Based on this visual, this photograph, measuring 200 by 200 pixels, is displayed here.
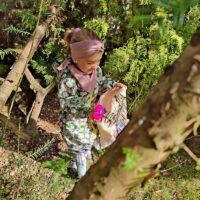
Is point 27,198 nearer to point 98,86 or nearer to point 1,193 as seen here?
point 1,193

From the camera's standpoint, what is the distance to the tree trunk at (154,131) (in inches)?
47.1

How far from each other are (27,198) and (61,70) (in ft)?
2.93

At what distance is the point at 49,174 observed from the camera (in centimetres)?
367

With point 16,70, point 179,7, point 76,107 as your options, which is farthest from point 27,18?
point 179,7

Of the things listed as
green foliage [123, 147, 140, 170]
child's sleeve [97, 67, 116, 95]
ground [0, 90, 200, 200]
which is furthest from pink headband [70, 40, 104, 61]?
green foliage [123, 147, 140, 170]

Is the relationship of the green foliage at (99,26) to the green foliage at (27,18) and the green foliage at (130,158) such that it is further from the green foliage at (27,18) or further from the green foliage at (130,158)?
the green foliage at (130,158)

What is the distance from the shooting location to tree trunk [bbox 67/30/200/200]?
1.20 meters

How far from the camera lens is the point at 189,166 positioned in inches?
160

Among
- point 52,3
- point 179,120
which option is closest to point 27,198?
point 52,3

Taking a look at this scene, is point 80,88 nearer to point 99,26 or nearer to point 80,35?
point 80,35

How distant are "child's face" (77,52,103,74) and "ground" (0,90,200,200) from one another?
501 mm

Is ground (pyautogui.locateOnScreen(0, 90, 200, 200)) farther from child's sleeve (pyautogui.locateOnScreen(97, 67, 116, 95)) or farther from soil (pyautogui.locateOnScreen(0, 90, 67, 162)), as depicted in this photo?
child's sleeve (pyautogui.locateOnScreen(97, 67, 116, 95))

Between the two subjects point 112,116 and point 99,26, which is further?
point 99,26

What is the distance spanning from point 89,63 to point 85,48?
117 mm
